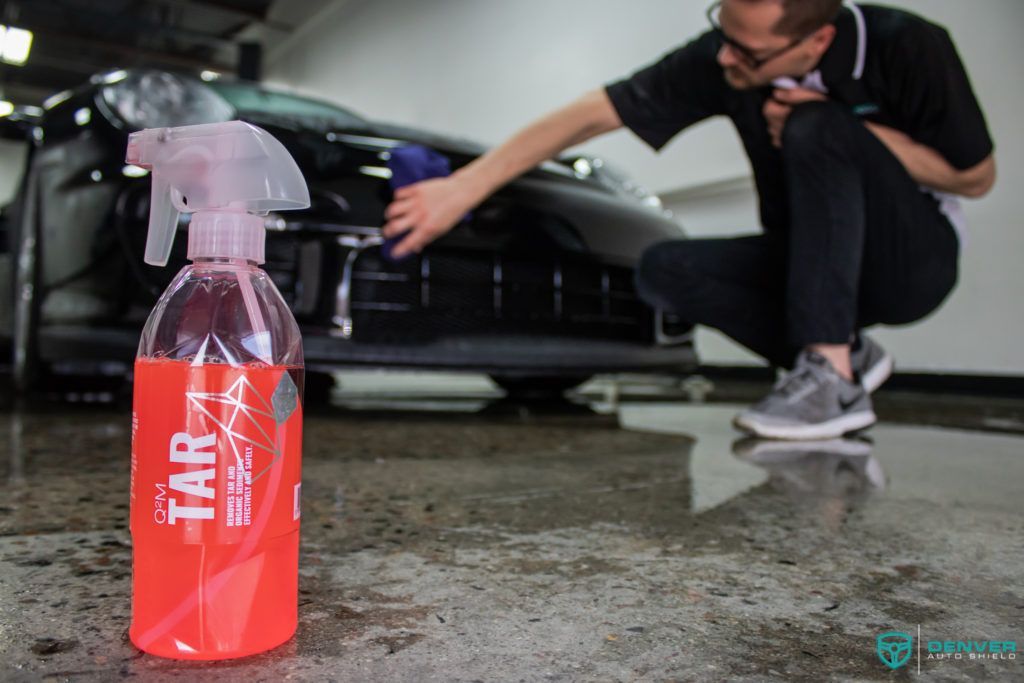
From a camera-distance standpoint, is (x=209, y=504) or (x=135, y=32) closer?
(x=209, y=504)

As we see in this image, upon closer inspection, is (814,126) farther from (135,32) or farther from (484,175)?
(135,32)

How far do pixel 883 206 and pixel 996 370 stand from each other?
6.23 feet

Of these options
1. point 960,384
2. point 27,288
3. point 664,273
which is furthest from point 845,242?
point 960,384

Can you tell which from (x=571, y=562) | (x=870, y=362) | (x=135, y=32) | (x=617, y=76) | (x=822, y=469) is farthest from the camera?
(x=135, y=32)

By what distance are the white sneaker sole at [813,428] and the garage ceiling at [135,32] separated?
6.97 meters

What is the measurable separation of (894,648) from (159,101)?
1.44 meters

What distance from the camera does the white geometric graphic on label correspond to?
1.45 feet

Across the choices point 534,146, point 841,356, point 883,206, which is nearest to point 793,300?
point 841,356

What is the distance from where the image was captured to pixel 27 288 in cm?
163

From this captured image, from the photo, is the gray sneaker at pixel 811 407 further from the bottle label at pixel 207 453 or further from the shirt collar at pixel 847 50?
the bottle label at pixel 207 453

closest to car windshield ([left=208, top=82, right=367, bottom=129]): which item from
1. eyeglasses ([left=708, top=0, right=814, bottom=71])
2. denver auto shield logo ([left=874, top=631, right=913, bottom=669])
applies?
eyeglasses ([left=708, top=0, right=814, bottom=71])

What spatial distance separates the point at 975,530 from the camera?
81 centimetres

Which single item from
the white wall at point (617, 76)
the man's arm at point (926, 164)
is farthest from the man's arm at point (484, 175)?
the white wall at point (617, 76)

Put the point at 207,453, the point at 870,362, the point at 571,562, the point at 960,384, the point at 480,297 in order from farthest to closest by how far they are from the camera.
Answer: the point at 960,384 < the point at 870,362 < the point at 480,297 < the point at 571,562 < the point at 207,453
